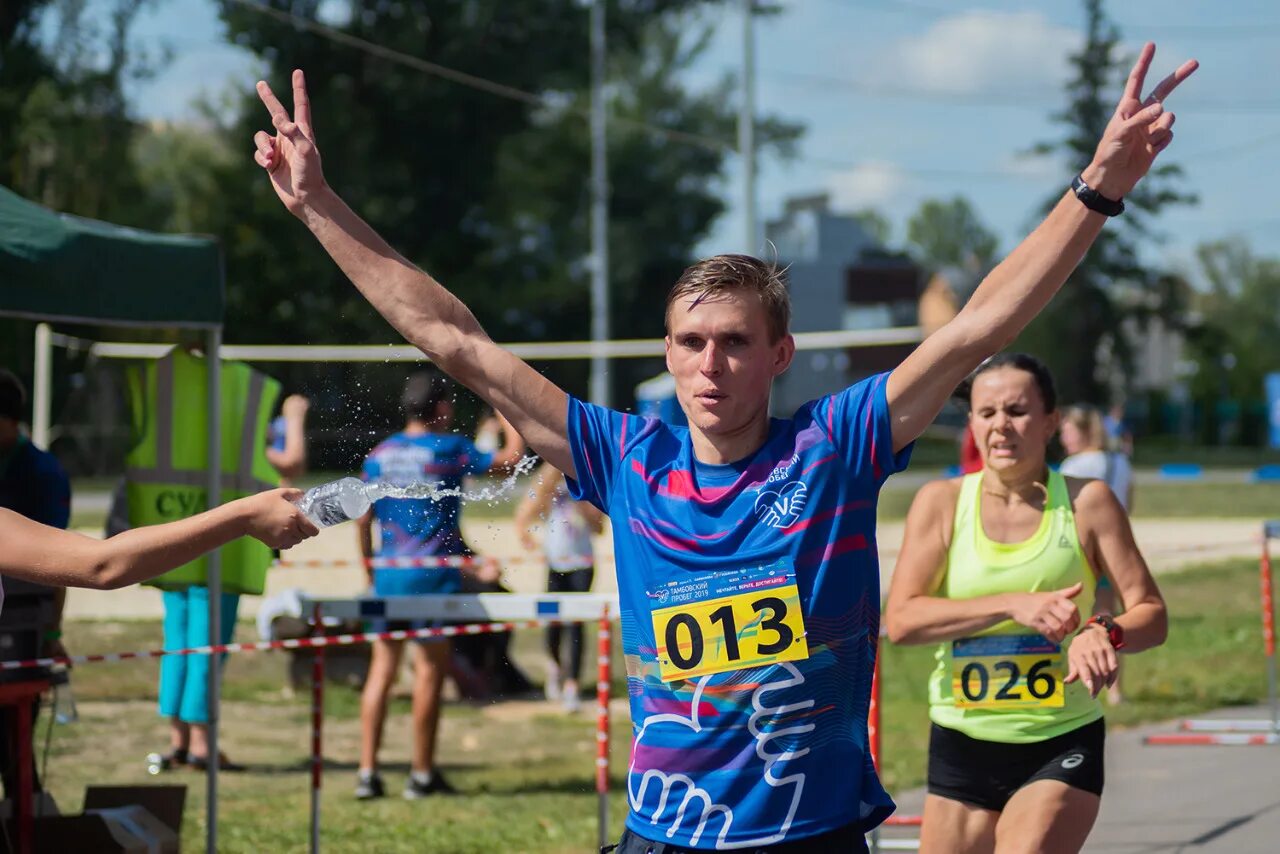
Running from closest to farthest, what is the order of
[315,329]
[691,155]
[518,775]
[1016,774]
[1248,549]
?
[1016,774] < [518,775] < [1248,549] < [315,329] < [691,155]

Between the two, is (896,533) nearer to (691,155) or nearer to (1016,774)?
(1016,774)

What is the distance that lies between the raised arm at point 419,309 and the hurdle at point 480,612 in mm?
3417

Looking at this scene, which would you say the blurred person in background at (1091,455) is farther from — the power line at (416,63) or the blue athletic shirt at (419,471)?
the power line at (416,63)

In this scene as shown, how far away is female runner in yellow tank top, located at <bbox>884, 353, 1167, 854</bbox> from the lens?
4.32 m

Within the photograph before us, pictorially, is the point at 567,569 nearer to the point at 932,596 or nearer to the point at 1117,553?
the point at 932,596

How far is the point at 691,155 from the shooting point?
209 ft

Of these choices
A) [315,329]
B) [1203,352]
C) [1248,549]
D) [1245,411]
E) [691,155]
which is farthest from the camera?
Result: [1245,411]

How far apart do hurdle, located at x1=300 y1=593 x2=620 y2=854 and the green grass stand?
0.68m

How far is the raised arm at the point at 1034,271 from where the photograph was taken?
3.03 metres

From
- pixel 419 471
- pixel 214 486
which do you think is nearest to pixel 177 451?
pixel 214 486

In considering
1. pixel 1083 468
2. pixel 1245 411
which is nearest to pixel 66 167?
pixel 1083 468

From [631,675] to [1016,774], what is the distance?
1666 millimetres

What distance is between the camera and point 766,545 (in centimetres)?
301

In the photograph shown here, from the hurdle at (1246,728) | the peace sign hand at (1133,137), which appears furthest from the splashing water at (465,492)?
the hurdle at (1246,728)
